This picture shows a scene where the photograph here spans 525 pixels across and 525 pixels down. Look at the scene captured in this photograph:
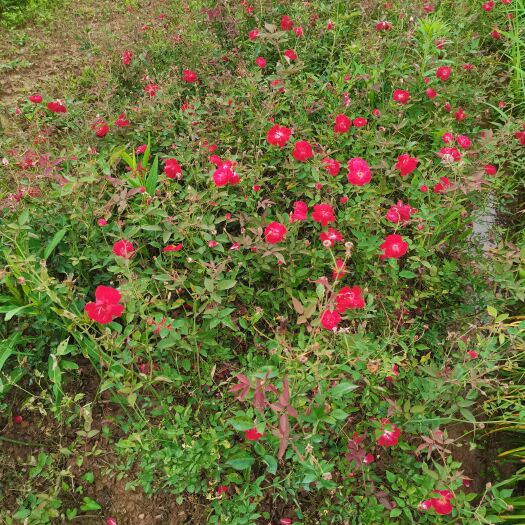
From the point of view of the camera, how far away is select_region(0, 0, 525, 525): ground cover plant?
5.48ft

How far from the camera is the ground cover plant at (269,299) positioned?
65.8 inches

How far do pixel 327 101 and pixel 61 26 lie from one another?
9.52 ft

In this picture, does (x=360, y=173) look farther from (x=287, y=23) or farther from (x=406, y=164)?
(x=287, y=23)

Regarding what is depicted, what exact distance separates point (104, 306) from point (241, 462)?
801 millimetres

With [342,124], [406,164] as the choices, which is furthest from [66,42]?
[406,164]

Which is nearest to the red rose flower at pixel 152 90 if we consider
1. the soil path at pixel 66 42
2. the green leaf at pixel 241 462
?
the soil path at pixel 66 42

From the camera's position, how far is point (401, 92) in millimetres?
2451

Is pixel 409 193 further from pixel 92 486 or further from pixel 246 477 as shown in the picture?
pixel 92 486

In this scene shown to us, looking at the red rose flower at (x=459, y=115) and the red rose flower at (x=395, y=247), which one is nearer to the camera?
the red rose flower at (x=395, y=247)

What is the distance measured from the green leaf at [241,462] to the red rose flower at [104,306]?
2.41ft

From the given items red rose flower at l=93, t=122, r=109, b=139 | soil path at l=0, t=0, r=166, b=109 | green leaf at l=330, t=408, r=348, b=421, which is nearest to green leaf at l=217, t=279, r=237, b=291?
green leaf at l=330, t=408, r=348, b=421

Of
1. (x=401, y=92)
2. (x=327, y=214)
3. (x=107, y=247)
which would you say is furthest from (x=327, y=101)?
(x=107, y=247)

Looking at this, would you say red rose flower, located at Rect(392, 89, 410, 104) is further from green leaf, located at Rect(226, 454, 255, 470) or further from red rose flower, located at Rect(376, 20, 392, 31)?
green leaf, located at Rect(226, 454, 255, 470)

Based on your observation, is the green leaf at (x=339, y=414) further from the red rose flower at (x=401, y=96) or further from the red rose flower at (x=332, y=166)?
the red rose flower at (x=401, y=96)
